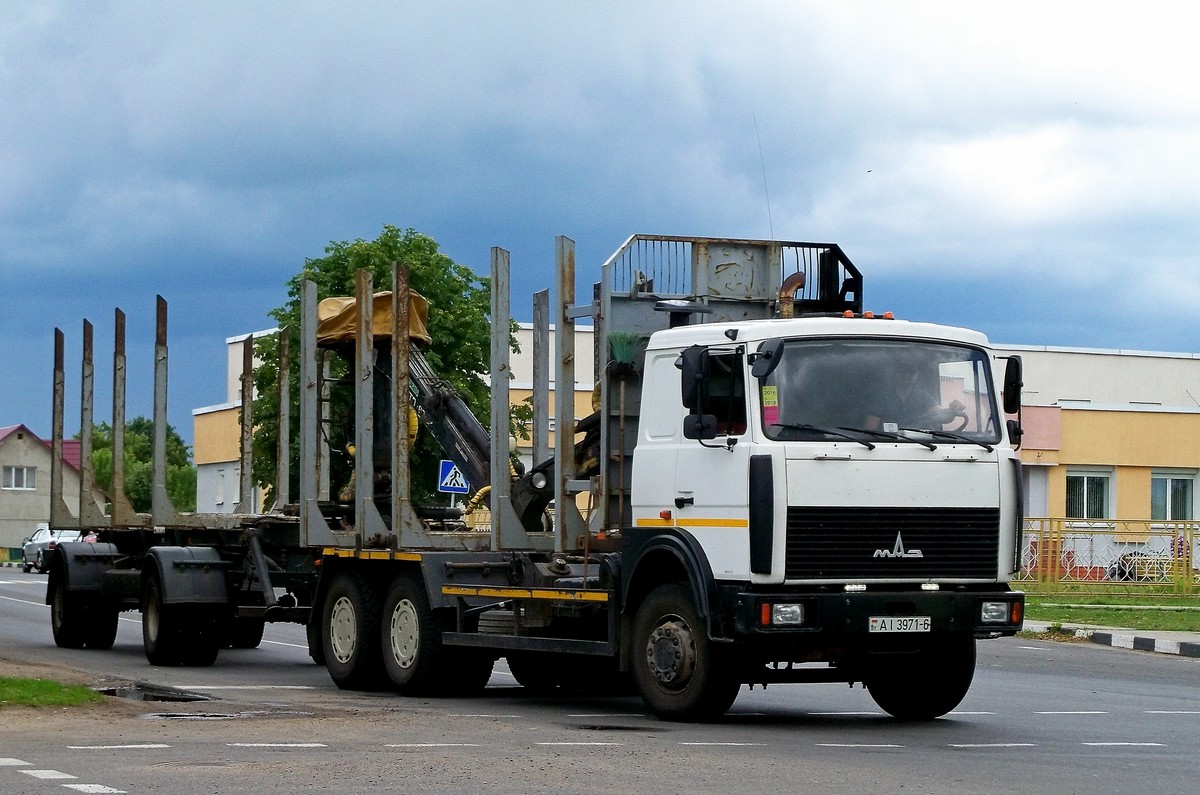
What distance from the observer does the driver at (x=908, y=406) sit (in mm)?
12266

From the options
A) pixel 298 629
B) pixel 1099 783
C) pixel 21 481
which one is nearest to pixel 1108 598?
pixel 298 629

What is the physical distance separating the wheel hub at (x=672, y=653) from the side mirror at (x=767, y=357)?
5.90 ft

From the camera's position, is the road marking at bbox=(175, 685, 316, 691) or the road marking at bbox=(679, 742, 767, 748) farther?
the road marking at bbox=(175, 685, 316, 691)

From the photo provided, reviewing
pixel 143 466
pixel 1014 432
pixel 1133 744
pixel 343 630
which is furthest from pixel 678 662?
pixel 143 466

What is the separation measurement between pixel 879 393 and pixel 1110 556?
26.3 m

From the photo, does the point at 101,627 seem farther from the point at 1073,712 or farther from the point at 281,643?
the point at 1073,712

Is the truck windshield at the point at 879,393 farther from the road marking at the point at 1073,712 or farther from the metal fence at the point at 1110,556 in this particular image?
the metal fence at the point at 1110,556

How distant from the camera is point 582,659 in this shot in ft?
50.2

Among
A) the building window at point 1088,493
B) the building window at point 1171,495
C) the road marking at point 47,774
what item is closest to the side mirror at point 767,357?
the road marking at point 47,774

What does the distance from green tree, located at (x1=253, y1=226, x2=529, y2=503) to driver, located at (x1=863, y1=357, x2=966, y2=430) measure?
829 centimetres

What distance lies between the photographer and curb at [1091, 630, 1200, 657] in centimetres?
2223

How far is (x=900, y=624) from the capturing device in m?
12.1

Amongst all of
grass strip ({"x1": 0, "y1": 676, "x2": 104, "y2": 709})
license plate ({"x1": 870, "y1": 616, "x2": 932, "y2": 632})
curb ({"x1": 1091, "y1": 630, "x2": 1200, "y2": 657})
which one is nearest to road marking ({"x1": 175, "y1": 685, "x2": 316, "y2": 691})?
grass strip ({"x1": 0, "y1": 676, "x2": 104, "y2": 709})

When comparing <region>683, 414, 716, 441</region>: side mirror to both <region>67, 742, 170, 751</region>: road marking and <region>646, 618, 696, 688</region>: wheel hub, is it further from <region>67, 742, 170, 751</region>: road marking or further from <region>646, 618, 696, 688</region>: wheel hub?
<region>67, 742, 170, 751</region>: road marking
